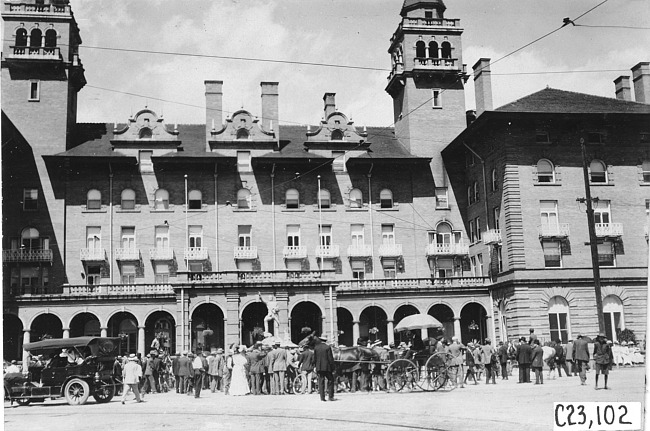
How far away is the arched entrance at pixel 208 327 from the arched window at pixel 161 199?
7085 mm

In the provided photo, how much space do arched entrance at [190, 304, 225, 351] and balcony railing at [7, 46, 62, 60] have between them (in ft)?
58.8

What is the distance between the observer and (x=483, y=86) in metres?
45.6

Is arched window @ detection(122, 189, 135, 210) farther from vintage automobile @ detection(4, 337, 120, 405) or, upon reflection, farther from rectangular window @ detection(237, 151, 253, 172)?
vintage automobile @ detection(4, 337, 120, 405)

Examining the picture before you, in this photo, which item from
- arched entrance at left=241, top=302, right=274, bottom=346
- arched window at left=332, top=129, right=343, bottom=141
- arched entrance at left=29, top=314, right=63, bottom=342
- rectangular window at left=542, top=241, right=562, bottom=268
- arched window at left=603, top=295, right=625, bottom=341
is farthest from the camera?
arched window at left=332, top=129, right=343, bottom=141

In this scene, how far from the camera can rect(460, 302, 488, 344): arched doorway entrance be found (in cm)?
4459

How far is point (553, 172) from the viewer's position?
3975 centimetres

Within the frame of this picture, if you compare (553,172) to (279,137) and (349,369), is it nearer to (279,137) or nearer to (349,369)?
(279,137)

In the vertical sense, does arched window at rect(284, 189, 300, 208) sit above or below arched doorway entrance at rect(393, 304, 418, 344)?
above

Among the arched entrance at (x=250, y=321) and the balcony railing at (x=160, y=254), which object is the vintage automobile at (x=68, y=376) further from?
the balcony railing at (x=160, y=254)

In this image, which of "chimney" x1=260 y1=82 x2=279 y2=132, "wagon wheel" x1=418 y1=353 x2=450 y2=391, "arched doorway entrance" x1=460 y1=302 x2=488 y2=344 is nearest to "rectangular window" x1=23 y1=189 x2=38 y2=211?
"chimney" x1=260 y1=82 x2=279 y2=132

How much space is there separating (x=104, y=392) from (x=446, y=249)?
28.2 m

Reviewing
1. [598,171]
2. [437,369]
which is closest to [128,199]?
[598,171]

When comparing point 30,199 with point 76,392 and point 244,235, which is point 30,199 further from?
point 76,392

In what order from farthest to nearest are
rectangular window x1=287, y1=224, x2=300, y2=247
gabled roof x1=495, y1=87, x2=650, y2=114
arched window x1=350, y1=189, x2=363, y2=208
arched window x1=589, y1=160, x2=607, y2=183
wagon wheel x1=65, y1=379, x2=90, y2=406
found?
arched window x1=350, y1=189, x2=363, y2=208
rectangular window x1=287, y1=224, x2=300, y2=247
arched window x1=589, y1=160, x2=607, y2=183
gabled roof x1=495, y1=87, x2=650, y2=114
wagon wheel x1=65, y1=379, x2=90, y2=406
